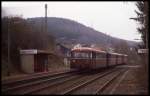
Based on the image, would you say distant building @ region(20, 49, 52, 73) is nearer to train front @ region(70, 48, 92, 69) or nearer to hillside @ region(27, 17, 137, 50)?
train front @ region(70, 48, 92, 69)

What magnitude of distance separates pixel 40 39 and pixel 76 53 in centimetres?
1885

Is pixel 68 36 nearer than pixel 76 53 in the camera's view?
No

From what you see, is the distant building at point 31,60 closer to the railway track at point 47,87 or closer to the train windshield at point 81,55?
the train windshield at point 81,55

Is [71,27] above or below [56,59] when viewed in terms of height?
above

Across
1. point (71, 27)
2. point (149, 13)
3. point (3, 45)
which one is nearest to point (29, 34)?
point (3, 45)

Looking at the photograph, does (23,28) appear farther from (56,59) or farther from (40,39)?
(56,59)

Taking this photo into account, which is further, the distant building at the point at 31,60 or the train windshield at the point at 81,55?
the train windshield at the point at 81,55

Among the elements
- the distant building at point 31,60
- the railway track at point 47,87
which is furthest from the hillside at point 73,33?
the railway track at point 47,87

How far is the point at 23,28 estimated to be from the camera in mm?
53094

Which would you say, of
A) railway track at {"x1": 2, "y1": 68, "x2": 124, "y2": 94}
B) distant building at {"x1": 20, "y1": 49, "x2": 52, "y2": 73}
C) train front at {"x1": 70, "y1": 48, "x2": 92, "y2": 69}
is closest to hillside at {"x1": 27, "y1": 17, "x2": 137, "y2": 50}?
distant building at {"x1": 20, "y1": 49, "x2": 52, "y2": 73}

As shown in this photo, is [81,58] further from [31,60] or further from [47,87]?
[47,87]

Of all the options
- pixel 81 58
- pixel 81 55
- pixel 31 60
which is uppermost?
pixel 81 55

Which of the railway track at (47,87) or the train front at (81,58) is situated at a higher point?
the train front at (81,58)

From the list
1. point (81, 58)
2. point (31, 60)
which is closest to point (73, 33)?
point (31, 60)
